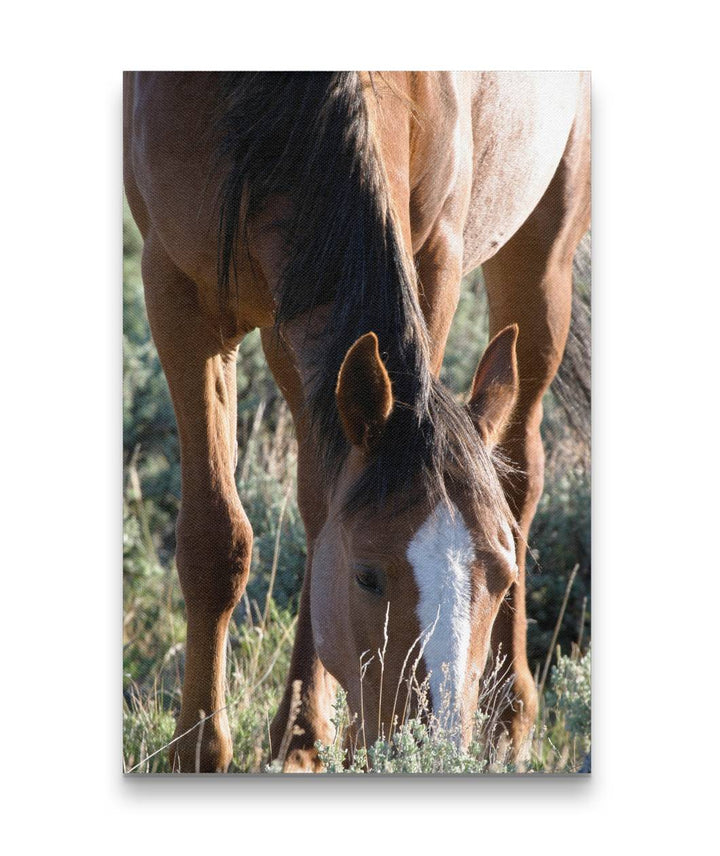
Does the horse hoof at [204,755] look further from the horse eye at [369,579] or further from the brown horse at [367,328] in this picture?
the horse eye at [369,579]

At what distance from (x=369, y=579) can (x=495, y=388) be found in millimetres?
398

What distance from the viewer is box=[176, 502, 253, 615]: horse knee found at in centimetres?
215

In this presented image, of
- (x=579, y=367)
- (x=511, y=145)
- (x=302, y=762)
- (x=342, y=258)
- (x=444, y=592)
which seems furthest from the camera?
(x=511, y=145)

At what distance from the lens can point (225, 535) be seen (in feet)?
7.05

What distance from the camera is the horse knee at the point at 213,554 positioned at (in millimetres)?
2146

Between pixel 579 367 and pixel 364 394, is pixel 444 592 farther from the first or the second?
pixel 579 367

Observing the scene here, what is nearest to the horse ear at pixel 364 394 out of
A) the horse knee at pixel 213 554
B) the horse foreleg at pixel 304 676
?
the horse foreleg at pixel 304 676

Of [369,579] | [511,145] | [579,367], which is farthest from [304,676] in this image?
[511,145]

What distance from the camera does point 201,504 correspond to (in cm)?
215

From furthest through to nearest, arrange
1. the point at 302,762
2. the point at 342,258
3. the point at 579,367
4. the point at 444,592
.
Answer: the point at 579,367 < the point at 302,762 < the point at 342,258 < the point at 444,592

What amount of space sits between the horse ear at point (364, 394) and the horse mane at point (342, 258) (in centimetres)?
2
